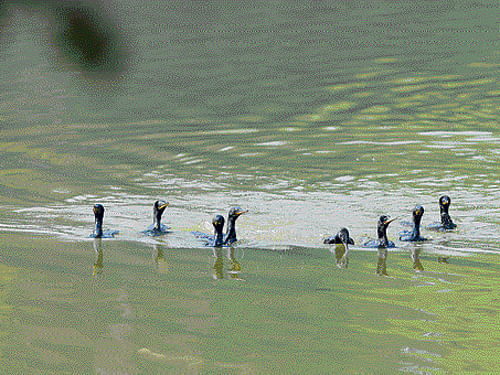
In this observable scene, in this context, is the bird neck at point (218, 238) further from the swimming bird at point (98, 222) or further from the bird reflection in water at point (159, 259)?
the swimming bird at point (98, 222)

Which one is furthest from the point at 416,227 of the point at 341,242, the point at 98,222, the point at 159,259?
the point at 98,222

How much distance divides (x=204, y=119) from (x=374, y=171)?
4989 mm

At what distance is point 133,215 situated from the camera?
980 centimetres

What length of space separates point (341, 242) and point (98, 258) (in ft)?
8.29

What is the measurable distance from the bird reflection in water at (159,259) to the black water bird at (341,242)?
170 cm

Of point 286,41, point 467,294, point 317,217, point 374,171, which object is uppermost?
point 286,41

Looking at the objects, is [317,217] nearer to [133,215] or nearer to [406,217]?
[406,217]

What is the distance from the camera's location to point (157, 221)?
9.00 meters

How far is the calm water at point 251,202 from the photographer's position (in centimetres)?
544

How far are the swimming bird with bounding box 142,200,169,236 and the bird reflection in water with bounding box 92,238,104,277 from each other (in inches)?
22.5

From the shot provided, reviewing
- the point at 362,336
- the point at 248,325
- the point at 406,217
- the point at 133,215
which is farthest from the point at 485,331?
the point at 133,215

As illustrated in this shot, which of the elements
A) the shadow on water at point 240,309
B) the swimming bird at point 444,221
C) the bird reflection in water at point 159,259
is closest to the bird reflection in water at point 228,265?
the shadow on water at point 240,309

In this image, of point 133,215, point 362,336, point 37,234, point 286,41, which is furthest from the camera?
point 286,41

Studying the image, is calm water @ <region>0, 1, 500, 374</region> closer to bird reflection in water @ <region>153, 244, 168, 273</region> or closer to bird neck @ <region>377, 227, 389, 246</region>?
bird reflection in water @ <region>153, 244, 168, 273</region>
